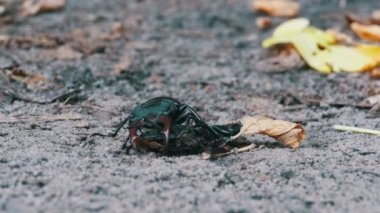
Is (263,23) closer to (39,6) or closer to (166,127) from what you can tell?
(39,6)

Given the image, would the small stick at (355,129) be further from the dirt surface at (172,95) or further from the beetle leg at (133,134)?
the beetle leg at (133,134)

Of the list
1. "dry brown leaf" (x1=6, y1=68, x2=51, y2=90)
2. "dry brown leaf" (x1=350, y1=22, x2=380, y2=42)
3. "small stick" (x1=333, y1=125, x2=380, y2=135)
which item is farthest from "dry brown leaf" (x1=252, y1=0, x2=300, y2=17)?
"small stick" (x1=333, y1=125, x2=380, y2=135)

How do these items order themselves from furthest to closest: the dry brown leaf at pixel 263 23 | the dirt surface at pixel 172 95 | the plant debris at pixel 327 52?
the dry brown leaf at pixel 263 23, the plant debris at pixel 327 52, the dirt surface at pixel 172 95

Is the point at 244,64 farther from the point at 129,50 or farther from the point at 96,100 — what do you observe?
the point at 96,100

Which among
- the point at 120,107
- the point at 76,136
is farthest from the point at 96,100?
the point at 76,136

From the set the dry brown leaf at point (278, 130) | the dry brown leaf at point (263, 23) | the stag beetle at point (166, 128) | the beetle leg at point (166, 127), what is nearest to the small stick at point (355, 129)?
the dry brown leaf at point (278, 130)

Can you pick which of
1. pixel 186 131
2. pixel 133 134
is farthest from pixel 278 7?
pixel 133 134
